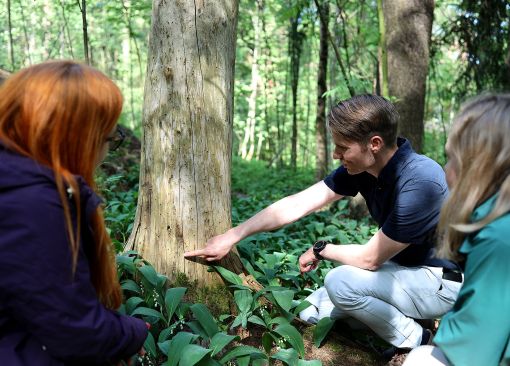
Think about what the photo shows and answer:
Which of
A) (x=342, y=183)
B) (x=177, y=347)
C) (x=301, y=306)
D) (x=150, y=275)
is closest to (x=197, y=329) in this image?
(x=177, y=347)

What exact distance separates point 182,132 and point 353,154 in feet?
A: 3.41

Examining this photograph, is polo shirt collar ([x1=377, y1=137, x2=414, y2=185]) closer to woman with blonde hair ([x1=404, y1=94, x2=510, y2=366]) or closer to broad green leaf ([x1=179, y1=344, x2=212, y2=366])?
woman with blonde hair ([x1=404, y1=94, x2=510, y2=366])

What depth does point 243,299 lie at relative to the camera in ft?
10.1

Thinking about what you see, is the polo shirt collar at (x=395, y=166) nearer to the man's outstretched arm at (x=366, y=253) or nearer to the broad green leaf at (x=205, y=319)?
the man's outstretched arm at (x=366, y=253)

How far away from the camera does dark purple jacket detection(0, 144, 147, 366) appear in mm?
1390

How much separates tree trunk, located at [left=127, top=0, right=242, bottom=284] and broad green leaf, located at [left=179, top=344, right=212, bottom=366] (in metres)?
0.71

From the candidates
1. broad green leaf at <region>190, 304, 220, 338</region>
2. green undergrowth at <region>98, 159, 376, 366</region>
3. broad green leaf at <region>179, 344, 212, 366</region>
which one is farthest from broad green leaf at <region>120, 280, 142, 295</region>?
broad green leaf at <region>179, 344, 212, 366</region>

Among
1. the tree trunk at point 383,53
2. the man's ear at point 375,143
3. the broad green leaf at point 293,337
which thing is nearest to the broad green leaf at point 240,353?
the broad green leaf at point 293,337

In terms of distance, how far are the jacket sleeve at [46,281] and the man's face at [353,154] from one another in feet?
6.16

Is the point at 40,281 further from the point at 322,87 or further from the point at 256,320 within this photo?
the point at 322,87

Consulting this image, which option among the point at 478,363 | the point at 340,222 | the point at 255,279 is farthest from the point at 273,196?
the point at 478,363

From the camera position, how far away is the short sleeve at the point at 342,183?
3412mm

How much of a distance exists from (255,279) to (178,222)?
0.72m

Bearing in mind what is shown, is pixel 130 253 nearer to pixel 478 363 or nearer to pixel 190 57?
Result: pixel 190 57
